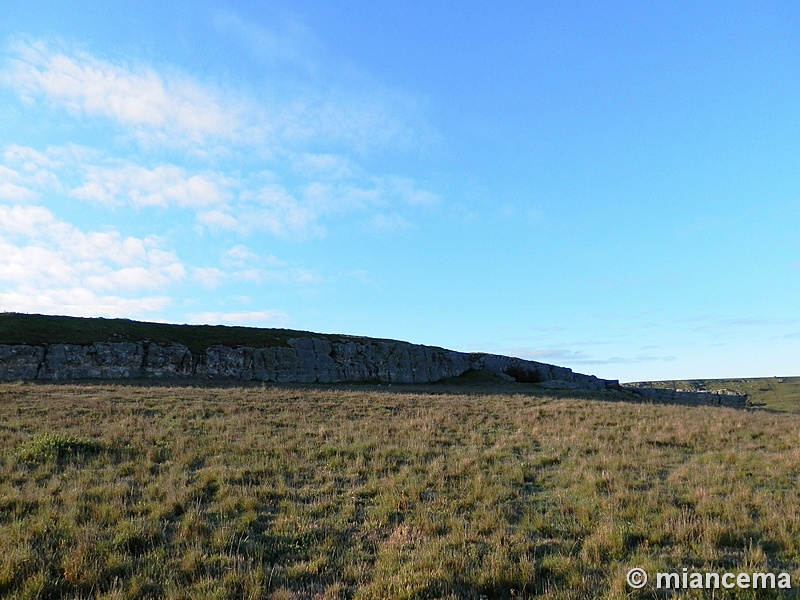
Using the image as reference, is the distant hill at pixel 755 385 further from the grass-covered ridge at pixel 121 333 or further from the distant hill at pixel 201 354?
→ the grass-covered ridge at pixel 121 333

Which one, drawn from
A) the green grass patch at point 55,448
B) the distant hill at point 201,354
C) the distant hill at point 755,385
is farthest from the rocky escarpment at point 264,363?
the distant hill at point 755,385

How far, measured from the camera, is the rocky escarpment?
35000 mm

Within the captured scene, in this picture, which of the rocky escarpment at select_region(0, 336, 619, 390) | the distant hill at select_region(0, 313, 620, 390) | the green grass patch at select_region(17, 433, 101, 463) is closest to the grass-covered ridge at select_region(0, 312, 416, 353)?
the distant hill at select_region(0, 313, 620, 390)

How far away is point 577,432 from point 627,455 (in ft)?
12.9

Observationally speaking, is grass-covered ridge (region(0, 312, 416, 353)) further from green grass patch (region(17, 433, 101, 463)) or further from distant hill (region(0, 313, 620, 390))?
green grass patch (region(17, 433, 101, 463))

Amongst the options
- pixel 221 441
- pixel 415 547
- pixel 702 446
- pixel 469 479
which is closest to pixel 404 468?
pixel 469 479

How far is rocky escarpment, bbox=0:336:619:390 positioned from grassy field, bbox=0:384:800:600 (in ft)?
65.9

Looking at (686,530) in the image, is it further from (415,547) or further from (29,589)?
(29,589)

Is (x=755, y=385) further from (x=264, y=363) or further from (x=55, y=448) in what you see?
(x=55, y=448)

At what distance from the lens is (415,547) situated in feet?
23.8

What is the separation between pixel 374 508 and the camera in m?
9.11

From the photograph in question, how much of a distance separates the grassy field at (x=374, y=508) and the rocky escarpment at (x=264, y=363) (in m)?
20.1

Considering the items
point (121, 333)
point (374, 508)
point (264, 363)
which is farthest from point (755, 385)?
point (374, 508)

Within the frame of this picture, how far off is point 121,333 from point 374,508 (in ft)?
133
